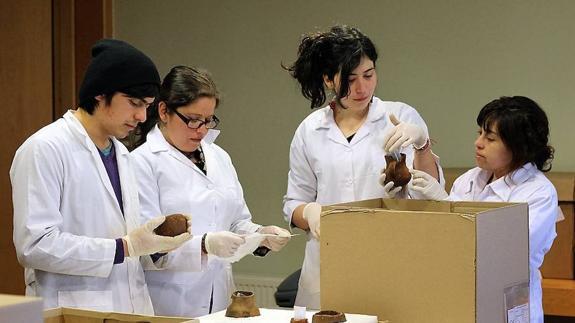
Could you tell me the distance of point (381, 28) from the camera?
4.13 m

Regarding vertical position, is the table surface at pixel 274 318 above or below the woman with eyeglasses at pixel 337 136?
below

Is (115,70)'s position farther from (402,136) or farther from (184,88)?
(402,136)

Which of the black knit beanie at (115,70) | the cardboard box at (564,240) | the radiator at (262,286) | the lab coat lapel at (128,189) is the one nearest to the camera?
the black knit beanie at (115,70)

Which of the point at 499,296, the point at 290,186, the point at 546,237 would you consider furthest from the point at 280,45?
the point at 499,296

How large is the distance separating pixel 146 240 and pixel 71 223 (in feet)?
0.64

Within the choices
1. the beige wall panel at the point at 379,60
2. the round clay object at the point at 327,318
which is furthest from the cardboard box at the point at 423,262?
the beige wall panel at the point at 379,60

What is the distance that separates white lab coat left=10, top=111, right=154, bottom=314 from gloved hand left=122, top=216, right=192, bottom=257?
0.05m

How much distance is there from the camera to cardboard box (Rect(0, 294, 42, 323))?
3.32 ft

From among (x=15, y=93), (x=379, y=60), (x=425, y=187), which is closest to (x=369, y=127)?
(x=425, y=187)

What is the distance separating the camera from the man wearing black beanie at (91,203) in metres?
2.05

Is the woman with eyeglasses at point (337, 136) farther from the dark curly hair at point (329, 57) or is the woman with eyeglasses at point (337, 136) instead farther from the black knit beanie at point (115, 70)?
the black knit beanie at point (115, 70)

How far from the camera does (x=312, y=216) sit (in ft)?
8.30

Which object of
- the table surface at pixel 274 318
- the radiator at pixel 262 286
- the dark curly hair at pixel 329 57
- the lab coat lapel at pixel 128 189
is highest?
the dark curly hair at pixel 329 57

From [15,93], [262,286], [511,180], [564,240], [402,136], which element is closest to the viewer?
[402,136]
